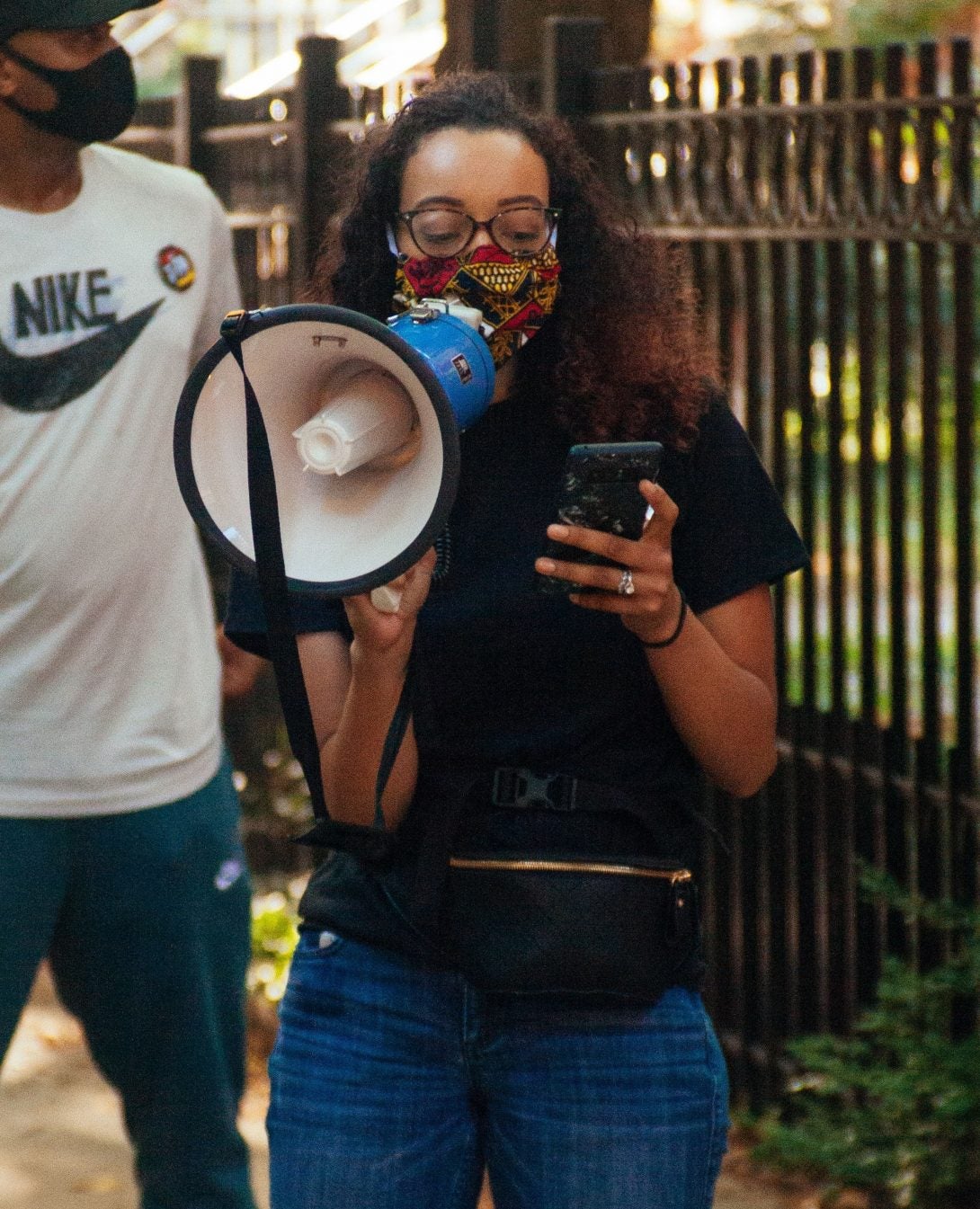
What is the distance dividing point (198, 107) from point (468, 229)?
145 inches

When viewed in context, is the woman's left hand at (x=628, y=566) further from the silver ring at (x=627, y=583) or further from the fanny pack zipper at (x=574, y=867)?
the fanny pack zipper at (x=574, y=867)

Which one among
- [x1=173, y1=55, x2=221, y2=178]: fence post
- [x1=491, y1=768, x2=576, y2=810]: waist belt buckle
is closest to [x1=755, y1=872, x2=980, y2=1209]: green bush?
[x1=491, y1=768, x2=576, y2=810]: waist belt buckle

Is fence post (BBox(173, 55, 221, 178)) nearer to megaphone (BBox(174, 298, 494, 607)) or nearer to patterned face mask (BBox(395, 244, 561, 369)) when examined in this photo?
patterned face mask (BBox(395, 244, 561, 369))

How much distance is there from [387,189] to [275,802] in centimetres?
366

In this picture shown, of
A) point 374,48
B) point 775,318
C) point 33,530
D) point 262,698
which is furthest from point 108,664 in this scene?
point 374,48

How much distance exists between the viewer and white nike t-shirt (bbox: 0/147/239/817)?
292 cm

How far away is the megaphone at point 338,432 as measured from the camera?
1.99 meters

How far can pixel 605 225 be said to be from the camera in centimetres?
246

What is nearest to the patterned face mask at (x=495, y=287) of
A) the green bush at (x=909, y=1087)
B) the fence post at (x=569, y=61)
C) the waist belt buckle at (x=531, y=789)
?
the waist belt buckle at (x=531, y=789)

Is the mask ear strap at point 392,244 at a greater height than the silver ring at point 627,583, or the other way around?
the mask ear strap at point 392,244

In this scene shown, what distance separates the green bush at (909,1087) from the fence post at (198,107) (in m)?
3.24

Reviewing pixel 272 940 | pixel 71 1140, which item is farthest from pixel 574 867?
pixel 272 940

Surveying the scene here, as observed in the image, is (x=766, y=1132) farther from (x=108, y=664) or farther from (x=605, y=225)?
(x=605, y=225)

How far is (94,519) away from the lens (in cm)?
295
